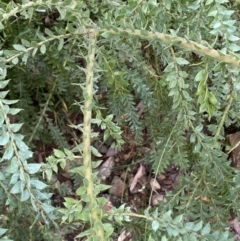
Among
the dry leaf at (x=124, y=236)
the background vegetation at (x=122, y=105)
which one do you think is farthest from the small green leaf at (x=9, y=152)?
the dry leaf at (x=124, y=236)

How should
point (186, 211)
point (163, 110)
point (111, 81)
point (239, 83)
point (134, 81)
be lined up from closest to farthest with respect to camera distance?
point (239, 83), point (111, 81), point (186, 211), point (134, 81), point (163, 110)

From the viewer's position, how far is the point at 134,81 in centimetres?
133

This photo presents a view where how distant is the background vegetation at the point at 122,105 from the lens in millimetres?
777

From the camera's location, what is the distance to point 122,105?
139 cm

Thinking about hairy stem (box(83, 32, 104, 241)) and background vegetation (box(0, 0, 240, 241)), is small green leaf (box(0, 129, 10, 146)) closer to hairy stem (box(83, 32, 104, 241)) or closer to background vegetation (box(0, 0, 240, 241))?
background vegetation (box(0, 0, 240, 241))

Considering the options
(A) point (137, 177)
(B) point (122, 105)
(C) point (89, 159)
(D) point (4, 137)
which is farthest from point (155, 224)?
(A) point (137, 177)

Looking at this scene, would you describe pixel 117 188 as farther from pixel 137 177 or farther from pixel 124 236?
pixel 124 236

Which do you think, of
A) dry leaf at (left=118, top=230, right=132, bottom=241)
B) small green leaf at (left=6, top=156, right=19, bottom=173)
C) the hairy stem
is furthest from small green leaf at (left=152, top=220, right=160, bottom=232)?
dry leaf at (left=118, top=230, right=132, bottom=241)

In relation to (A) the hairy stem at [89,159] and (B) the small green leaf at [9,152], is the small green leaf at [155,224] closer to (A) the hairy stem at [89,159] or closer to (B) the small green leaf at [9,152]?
(A) the hairy stem at [89,159]

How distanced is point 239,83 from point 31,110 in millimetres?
941

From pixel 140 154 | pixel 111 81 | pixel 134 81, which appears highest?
pixel 111 81

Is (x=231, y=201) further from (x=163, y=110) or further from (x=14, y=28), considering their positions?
(x=14, y=28)

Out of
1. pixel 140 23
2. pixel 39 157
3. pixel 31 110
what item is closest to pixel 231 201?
pixel 140 23

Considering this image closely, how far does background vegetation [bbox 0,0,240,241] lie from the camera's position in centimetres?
78
